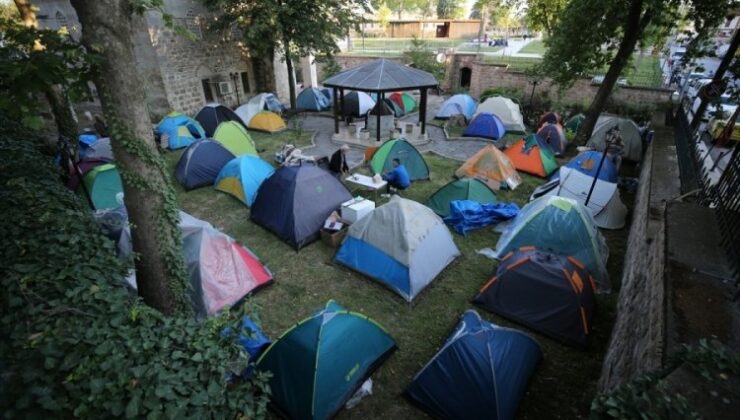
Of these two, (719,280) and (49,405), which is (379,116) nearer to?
(719,280)

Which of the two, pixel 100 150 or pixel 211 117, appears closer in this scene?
pixel 100 150

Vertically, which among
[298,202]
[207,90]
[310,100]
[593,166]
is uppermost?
[207,90]

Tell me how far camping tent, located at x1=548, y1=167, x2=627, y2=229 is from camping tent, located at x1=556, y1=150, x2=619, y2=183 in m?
0.41

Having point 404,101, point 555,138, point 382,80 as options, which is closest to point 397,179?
point 382,80

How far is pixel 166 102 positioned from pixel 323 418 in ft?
52.0

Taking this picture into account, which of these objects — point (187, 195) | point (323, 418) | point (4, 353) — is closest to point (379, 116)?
point (187, 195)

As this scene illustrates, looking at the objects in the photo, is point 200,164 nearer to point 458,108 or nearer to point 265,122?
point 265,122

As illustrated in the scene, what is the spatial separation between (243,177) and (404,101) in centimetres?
1253

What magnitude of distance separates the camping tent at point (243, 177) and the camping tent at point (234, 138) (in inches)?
85.5

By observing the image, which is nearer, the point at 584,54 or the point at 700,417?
the point at 700,417

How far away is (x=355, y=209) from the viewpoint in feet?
25.6

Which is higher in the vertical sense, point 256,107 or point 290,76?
point 290,76

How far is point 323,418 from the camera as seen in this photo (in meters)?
4.24

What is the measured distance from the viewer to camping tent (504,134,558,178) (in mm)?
11430
